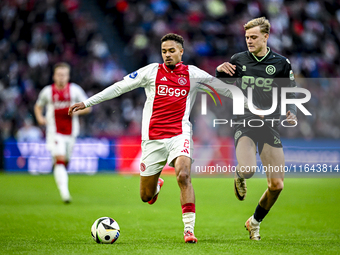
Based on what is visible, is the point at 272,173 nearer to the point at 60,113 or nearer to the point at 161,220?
the point at 161,220

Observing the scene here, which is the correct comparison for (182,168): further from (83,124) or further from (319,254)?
(83,124)

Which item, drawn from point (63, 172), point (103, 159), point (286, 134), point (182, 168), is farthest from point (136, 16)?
point (182, 168)

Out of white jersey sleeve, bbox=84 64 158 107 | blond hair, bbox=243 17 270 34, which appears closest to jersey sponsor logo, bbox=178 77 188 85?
white jersey sleeve, bbox=84 64 158 107

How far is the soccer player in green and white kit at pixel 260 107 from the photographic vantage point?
5.56 meters

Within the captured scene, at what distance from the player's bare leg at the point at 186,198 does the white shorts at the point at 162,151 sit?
127 mm

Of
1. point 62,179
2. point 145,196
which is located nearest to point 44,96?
point 62,179

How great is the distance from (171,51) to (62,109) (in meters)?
4.75

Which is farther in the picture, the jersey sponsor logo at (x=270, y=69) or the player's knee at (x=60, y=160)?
the player's knee at (x=60, y=160)

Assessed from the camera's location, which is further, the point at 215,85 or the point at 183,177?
the point at 215,85

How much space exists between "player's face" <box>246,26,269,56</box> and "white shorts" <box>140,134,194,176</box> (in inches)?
51.3

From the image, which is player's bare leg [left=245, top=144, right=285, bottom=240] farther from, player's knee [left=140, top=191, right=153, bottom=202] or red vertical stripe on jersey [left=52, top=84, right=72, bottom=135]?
red vertical stripe on jersey [left=52, top=84, right=72, bottom=135]

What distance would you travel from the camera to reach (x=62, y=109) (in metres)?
9.82

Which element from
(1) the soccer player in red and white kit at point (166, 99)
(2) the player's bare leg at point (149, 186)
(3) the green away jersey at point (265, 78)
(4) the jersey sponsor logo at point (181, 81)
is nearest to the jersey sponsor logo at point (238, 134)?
(3) the green away jersey at point (265, 78)

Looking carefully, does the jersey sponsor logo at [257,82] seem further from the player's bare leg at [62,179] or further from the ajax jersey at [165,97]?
the player's bare leg at [62,179]
